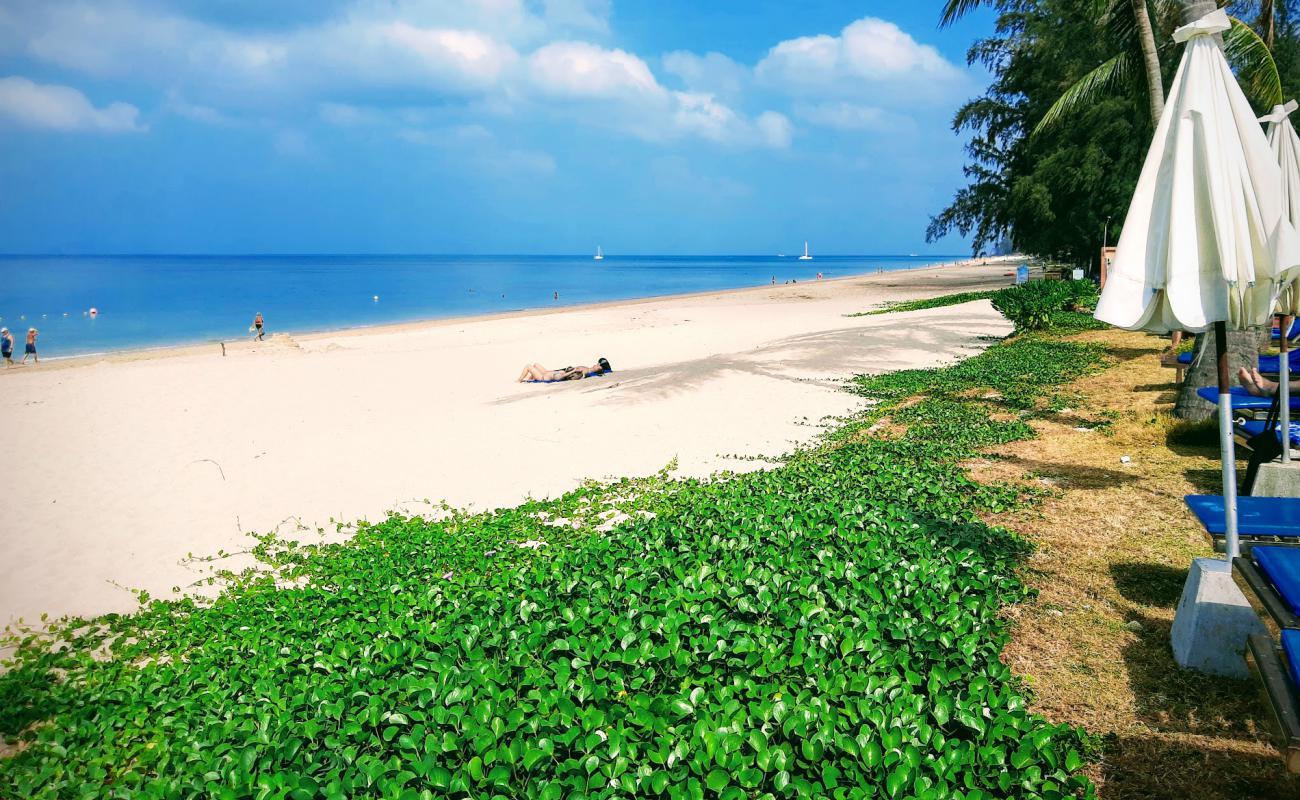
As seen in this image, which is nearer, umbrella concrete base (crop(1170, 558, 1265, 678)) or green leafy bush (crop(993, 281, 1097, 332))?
umbrella concrete base (crop(1170, 558, 1265, 678))

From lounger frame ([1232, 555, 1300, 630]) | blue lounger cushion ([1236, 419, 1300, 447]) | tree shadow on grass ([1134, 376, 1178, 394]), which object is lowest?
tree shadow on grass ([1134, 376, 1178, 394])

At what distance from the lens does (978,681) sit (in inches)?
134

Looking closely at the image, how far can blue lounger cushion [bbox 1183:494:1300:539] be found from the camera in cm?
381

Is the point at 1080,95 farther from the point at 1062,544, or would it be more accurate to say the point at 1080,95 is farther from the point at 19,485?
the point at 19,485

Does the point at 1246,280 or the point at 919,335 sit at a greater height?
the point at 1246,280

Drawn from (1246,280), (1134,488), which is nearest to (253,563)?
(1246,280)

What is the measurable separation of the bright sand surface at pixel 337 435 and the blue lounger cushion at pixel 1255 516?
4914mm

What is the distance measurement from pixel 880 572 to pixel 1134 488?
3488 mm

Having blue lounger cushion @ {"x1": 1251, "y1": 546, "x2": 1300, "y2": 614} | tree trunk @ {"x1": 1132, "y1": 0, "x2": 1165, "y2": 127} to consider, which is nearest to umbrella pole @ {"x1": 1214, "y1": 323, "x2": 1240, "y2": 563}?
blue lounger cushion @ {"x1": 1251, "y1": 546, "x2": 1300, "y2": 614}

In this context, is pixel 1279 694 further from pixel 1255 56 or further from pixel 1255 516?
pixel 1255 56

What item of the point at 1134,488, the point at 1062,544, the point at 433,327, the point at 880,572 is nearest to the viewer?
the point at 880,572

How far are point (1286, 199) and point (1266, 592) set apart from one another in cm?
450

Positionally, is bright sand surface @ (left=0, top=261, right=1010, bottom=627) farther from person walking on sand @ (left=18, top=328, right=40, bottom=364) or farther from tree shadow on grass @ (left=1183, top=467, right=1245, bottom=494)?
person walking on sand @ (left=18, top=328, right=40, bottom=364)

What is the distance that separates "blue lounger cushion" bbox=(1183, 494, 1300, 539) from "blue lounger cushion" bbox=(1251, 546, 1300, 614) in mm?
431
